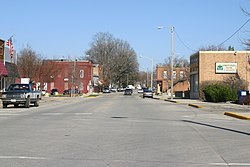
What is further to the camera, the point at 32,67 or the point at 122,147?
the point at 32,67

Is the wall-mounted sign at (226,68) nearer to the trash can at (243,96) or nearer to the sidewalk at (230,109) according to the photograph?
the trash can at (243,96)

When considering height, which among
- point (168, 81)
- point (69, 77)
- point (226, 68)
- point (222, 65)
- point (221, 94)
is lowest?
point (221, 94)

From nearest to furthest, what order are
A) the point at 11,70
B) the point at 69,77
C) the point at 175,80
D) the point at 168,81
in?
1. the point at 11,70
2. the point at 69,77
3. the point at 168,81
4. the point at 175,80

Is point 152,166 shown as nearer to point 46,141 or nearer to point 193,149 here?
point 193,149

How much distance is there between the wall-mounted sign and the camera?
52.2 metres

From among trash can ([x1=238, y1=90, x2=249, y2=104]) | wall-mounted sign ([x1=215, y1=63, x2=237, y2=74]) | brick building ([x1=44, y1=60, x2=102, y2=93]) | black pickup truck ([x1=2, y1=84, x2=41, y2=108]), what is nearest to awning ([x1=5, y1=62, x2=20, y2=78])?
Result: black pickup truck ([x1=2, y1=84, x2=41, y2=108])

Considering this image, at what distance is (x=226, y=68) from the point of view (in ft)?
171

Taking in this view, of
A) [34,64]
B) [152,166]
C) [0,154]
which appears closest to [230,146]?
[152,166]

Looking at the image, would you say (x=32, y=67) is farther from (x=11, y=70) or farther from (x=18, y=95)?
(x=18, y=95)

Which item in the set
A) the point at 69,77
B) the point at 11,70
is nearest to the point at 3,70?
the point at 11,70

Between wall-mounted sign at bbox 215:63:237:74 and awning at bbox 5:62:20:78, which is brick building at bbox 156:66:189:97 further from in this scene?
awning at bbox 5:62:20:78

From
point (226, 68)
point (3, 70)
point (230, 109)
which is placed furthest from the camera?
point (226, 68)

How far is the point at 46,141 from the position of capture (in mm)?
12742

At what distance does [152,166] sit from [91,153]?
216 cm
